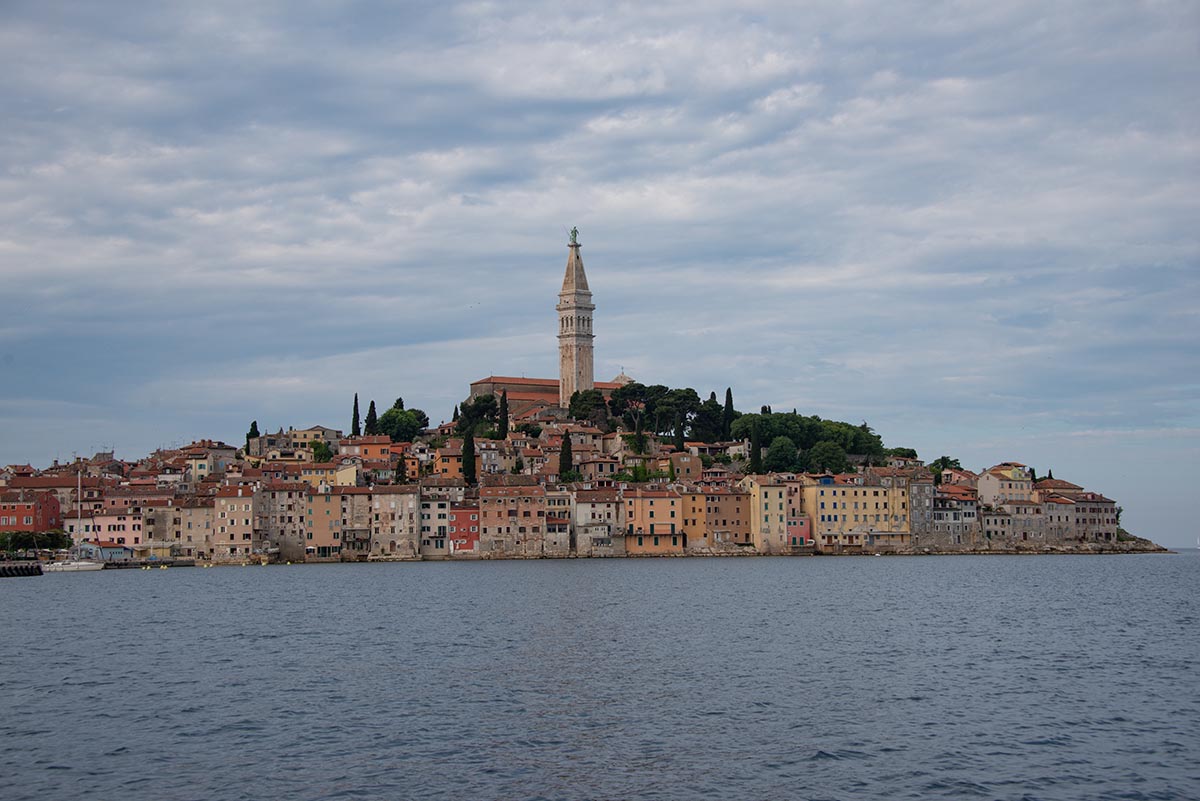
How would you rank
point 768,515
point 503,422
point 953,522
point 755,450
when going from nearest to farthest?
point 768,515, point 953,522, point 755,450, point 503,422

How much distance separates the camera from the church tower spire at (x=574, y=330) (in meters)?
129

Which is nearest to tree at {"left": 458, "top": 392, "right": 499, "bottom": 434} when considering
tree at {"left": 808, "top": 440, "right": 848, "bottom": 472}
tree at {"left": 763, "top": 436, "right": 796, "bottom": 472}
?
tree at {"left": 763, "top": 436, "right": 796, "bottom": 472}

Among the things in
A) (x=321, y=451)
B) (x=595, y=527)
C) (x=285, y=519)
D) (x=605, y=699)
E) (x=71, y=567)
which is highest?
(x=321, y=451)

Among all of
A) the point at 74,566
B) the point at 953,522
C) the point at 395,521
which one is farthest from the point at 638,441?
the point at 74,566

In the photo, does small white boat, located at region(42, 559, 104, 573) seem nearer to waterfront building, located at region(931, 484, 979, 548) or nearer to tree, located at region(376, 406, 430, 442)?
tree, located at region(376, 406, 430, 442)

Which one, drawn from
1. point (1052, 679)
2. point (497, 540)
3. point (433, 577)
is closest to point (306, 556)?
point (497, 540)

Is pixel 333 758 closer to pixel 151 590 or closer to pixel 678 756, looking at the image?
pixel 678 756

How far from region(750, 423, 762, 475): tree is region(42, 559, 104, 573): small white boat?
147ft

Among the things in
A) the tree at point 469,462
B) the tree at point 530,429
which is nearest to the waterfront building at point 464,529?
the tree at point 469,462

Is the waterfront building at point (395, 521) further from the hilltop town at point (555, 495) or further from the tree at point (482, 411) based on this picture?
the tree at point (482, 411)

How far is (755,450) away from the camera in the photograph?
98188 millimetres

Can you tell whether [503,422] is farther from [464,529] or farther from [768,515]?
[768,515]

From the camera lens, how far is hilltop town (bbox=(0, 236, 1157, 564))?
84500mm

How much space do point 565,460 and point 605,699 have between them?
235ft
